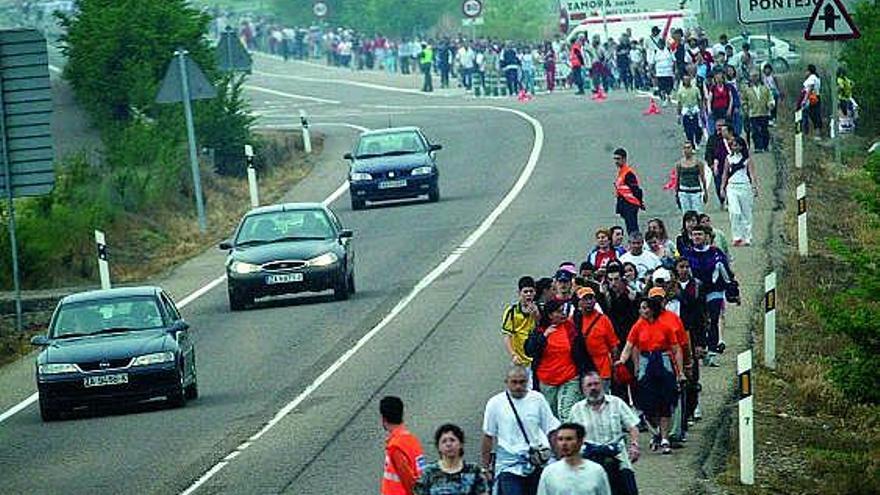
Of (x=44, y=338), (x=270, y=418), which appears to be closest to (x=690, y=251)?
(x=270, y=418)

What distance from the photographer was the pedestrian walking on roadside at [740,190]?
34250mm

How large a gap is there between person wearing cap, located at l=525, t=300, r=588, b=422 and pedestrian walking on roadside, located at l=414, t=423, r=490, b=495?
5.41m

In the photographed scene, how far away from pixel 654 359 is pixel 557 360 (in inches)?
56.4

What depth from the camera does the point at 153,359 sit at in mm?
24750

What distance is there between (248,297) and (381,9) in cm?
7285

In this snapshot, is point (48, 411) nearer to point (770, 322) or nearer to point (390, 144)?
point (770, 322)

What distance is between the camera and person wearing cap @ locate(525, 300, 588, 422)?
19.0 meters

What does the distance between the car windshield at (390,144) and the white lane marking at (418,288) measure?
82.7 inches

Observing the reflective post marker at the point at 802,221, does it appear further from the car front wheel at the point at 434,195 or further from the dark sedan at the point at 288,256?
the car front wheel at the point at 434,195

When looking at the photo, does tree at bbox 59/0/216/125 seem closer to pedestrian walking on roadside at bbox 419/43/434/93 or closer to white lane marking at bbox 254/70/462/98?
pedestrian walking on roadside at bbox 419/43/434/93

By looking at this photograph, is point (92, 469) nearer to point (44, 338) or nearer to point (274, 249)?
point (44, 338)

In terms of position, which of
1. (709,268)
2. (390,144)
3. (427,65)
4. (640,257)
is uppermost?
(640,257)

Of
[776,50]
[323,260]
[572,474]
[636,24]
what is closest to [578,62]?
[776,50]

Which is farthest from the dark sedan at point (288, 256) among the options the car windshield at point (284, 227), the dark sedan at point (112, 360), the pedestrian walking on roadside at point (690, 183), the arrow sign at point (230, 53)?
the arrow sign at point (230, 53)
